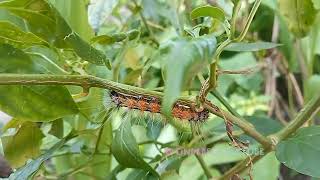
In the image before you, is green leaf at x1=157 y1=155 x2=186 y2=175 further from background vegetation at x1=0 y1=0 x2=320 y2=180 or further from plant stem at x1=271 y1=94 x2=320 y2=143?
plant stem at x1=271 y1=94 x2=320 y2=143

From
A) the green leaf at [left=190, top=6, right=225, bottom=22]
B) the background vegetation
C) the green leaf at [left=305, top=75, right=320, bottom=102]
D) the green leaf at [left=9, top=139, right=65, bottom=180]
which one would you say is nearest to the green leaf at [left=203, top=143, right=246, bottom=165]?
the background vegetation

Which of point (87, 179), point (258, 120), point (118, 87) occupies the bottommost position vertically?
point (87, 179)

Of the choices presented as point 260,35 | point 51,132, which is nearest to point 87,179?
point 51,132

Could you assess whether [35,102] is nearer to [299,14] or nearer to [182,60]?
[182,60]

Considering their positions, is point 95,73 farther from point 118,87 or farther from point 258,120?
point 258,120

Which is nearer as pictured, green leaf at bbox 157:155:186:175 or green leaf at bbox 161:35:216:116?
green leaf at bbox 161:35:216:116
